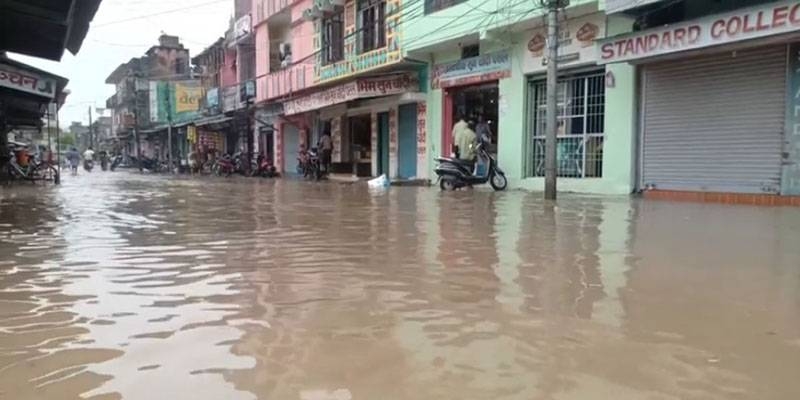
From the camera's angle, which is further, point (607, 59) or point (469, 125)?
point (469, 125)

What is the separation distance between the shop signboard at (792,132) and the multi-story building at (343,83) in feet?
29.6

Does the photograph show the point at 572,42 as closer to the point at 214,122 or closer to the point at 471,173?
the point at 471,173

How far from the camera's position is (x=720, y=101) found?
10023mm

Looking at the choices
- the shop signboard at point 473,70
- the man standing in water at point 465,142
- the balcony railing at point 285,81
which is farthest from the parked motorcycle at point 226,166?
the man standing in water at point 465,142

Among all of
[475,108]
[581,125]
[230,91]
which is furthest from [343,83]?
[230,91]

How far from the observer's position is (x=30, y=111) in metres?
19.3

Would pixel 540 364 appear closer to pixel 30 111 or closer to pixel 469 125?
pixel 469 125

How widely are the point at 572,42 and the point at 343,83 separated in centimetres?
849

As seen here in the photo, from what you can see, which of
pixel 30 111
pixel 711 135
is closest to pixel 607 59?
pixel 711 135

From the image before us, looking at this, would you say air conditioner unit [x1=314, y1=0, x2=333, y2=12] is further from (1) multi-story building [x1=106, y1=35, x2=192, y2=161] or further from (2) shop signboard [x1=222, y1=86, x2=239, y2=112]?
(1) multi-story building [x1=106, y1=35, x2=192, y2=161]

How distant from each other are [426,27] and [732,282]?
12723mm

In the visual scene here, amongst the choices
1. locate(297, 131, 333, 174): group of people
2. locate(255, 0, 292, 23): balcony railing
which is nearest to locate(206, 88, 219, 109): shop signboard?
locate(255, 0, 292, 23): balcony railing

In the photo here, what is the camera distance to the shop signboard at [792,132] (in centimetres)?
899

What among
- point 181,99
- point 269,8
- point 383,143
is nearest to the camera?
point 383,143
